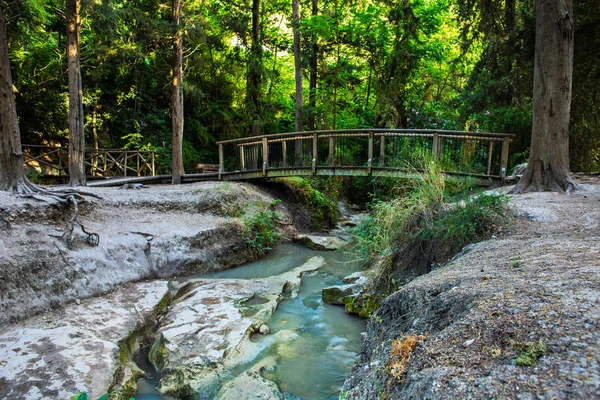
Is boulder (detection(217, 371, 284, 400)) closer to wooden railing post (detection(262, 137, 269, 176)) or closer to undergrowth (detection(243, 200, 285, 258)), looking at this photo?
undergrowth (detection(243, 200, 285, 258))

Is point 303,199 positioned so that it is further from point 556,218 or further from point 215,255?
point 556,218

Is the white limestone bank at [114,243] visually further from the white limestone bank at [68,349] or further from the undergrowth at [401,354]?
the undergrowth at [401,354]

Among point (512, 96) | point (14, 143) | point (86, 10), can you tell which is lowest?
point (14, 143)

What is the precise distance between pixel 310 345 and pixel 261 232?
15.5ft

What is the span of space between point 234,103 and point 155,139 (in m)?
4.35

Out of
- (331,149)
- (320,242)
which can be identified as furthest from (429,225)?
(331,149)

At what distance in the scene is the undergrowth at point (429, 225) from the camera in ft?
15.7

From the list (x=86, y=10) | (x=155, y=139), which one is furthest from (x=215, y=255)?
(x=155, y=139)

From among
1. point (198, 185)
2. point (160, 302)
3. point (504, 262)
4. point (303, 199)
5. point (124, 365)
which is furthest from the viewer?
point (303, 199)

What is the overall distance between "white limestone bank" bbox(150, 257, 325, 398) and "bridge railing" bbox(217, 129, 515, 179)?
14.3ft

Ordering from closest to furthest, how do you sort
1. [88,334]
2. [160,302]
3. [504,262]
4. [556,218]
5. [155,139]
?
[504,262], [88,334], [556,218], [160,302], [155,139]

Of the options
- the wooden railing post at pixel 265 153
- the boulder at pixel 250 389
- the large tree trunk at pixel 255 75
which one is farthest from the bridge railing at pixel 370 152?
the boulder at pixel 250 389

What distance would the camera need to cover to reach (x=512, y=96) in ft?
42.8

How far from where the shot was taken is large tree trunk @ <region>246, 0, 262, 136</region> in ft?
54.3
